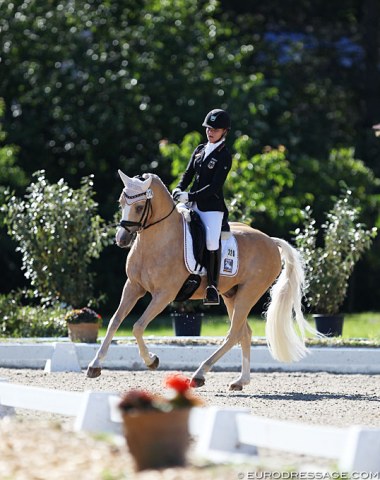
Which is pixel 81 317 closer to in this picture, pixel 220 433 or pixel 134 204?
pixel 134 204

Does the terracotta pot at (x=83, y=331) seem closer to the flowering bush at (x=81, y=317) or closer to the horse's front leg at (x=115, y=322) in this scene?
the flowering bush at (x=81, y=317)

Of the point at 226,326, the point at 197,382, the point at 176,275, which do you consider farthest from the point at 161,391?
the point at 226,326

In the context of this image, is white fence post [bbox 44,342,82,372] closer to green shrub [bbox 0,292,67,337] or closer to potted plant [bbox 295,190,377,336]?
green shrub [bbox 0,292,67,337]

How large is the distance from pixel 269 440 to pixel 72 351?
676 cm

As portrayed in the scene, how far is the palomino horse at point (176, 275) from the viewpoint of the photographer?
1041cm

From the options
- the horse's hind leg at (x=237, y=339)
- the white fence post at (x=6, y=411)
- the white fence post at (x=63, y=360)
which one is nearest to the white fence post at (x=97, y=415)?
the white fence post at (x=6, y=411)

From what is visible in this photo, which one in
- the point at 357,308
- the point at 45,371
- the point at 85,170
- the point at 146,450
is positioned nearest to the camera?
the point at 146,450

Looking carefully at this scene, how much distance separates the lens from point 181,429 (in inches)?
241

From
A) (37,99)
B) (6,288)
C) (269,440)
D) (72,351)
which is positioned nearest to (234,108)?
(37,99)

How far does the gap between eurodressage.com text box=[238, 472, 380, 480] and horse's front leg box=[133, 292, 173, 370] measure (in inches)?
174

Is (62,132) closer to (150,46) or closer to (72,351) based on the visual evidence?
(150,46)

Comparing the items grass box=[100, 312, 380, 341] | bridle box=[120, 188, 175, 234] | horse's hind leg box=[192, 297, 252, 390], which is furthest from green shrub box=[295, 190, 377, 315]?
bridle box=[120, 188, 175, 234]

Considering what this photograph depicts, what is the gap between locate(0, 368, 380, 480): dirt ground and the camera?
6.04 metres

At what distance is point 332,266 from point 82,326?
11.9 ft
